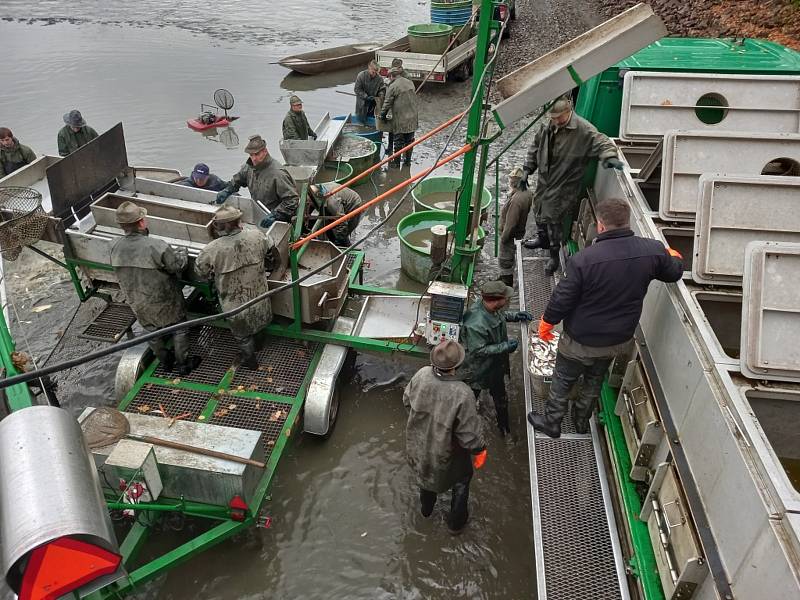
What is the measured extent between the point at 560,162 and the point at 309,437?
12.9 feet

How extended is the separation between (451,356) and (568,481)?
4.86 feet

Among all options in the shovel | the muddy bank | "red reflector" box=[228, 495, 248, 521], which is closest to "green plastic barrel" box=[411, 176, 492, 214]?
the shovel

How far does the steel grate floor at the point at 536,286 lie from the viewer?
6168mm

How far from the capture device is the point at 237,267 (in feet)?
16.9

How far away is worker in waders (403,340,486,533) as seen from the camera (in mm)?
3930

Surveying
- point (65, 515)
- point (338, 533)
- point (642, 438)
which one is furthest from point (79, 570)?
point (642, 438)

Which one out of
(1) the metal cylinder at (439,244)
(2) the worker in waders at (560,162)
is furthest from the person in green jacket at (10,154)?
(2) the worker in waders at (560,162)

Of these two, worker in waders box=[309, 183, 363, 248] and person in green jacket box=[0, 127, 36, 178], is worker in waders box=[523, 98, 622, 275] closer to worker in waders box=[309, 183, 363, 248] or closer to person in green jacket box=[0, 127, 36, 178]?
worker in waders box=[309, 183, 363, 248]

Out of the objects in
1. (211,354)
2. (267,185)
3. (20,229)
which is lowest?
(211,354)

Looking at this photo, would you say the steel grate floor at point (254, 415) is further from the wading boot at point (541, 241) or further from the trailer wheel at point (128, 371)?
the wading boot at point (541, 241)

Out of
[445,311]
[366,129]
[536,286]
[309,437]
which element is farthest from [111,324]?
[366,129]

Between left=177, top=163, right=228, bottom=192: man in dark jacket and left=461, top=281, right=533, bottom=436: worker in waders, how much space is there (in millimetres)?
4175

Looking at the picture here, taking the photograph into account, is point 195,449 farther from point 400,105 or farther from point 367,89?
point 367,89

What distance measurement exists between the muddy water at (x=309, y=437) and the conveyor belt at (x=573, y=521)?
0.69 metres
